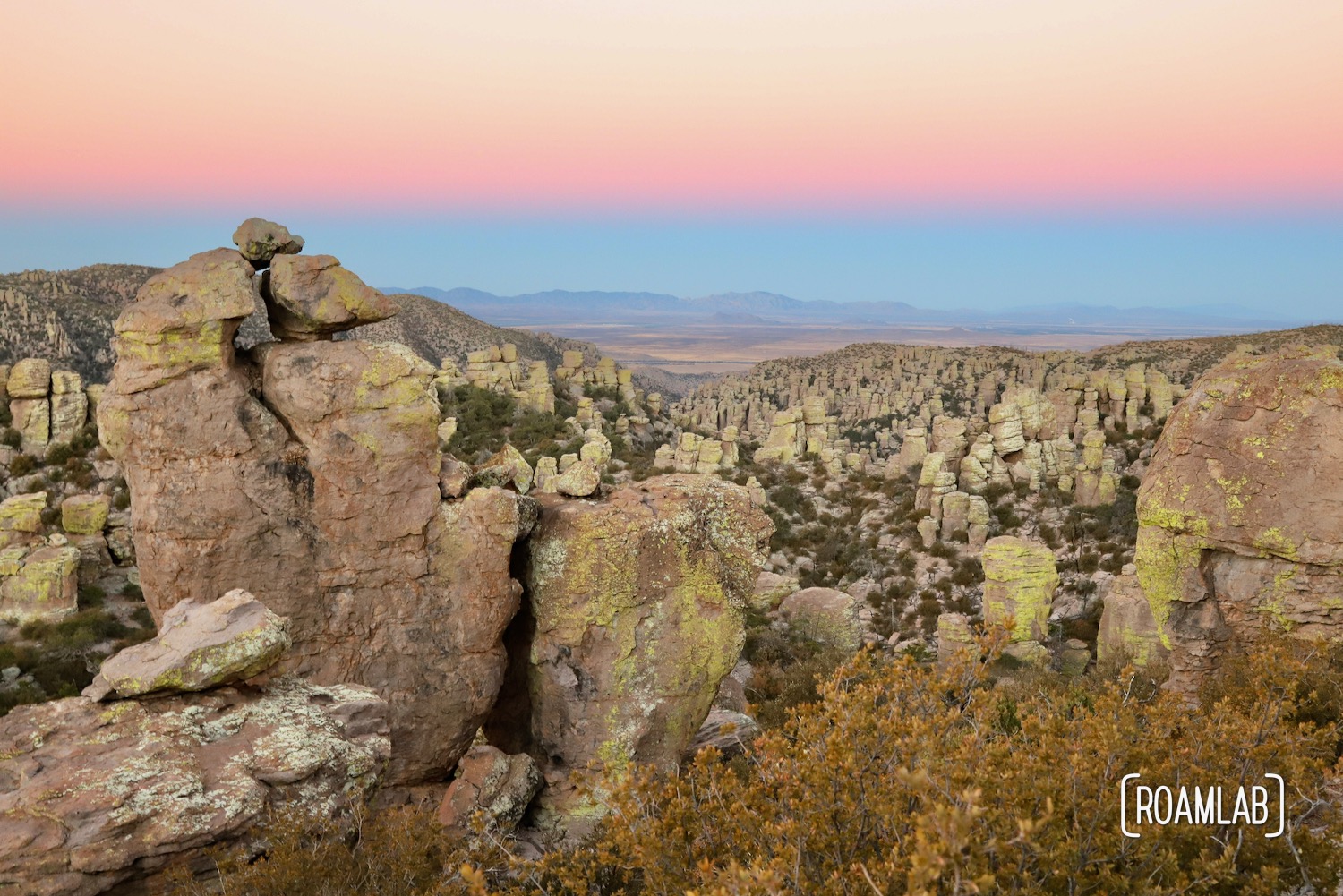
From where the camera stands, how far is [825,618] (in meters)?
23.6

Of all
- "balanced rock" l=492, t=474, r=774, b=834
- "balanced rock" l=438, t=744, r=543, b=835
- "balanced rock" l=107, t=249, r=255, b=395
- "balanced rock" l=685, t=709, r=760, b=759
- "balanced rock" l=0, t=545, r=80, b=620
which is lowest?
"balanced rock" l=0, t=545, r=80, b=620

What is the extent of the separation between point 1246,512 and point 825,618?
13179mm

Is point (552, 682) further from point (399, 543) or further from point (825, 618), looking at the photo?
point (825, 618)

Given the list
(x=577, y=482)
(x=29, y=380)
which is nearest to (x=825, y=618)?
(x=577, y=482)

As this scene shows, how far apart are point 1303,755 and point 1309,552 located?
6226 millimetres

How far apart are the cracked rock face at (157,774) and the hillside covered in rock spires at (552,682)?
0.03 meters

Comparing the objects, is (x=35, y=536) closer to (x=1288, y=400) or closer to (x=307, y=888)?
(x=307, y=888)

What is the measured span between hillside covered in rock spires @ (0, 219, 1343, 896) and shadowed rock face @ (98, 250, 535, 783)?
0.12 feet

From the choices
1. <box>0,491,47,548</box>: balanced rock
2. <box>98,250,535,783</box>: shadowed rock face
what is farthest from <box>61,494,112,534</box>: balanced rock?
<box>98,250,535,783</box>: shadowed rock face

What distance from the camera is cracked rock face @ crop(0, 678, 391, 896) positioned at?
222 inches

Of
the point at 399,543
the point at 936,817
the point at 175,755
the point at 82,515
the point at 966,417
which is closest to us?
the point at 936,817

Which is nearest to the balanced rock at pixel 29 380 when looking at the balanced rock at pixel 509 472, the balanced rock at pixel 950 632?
the balanced rock at pixel 509 472

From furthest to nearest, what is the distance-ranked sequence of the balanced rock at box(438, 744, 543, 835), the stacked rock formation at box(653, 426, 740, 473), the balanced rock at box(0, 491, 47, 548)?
the stacked rock formation at box(653, 426, 740, 473) < the balanced rock at box(0, 491, 47, 548) < the balanced rock at box(438, 744, 543, 835)

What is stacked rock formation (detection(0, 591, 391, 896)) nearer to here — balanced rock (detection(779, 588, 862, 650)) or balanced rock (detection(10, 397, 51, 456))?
balanced rock (detection(779, 588, 862, 650))
